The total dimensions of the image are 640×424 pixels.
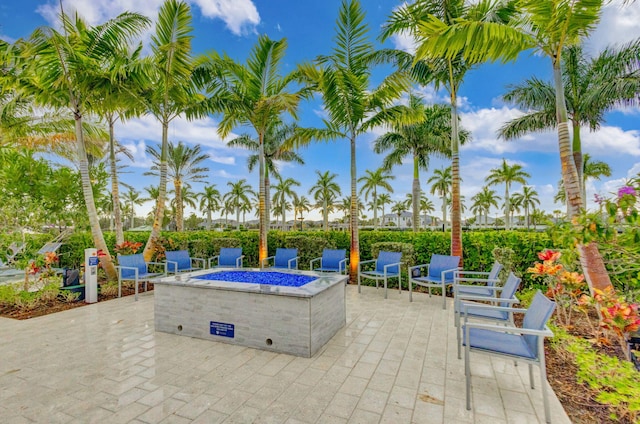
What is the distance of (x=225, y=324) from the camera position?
420cm

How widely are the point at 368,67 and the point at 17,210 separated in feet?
31.4

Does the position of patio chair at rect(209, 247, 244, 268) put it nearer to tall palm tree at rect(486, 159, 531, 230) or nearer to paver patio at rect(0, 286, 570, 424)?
paver patio at rect(0, 286, 570, 424)

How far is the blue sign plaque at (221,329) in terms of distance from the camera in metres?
4.15

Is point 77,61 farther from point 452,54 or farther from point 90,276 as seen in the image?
point 452,54

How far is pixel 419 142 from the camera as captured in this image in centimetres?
1756

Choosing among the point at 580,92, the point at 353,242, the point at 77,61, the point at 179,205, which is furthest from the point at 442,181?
the point at 77,61

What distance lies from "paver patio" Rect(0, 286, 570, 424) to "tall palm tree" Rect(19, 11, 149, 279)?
4377 mm

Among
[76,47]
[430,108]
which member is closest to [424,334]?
[76,47]

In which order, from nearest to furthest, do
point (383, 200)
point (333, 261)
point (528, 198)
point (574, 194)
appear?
1. point (574, 194)
2. point (333, 261)
3. point (528, 198)
4. point (383, 200)

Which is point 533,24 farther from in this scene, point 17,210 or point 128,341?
point 17,210

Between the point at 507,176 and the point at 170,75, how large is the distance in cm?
3063

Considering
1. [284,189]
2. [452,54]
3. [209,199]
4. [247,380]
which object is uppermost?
[284,189]

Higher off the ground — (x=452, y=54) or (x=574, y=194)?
(x=452, y=54)

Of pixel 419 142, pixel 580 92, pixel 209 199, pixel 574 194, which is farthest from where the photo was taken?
pixel 209 199
